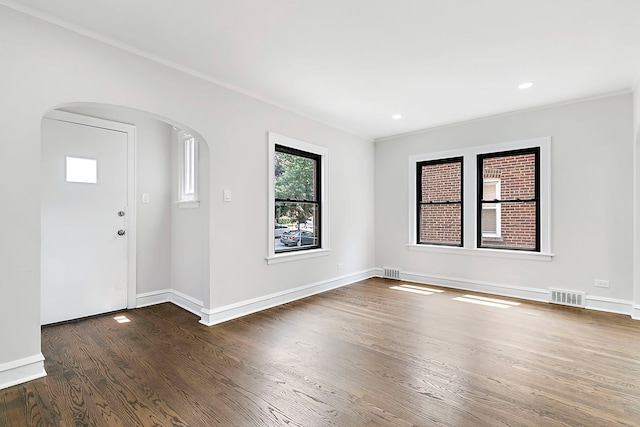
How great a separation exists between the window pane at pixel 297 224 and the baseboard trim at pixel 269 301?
0.61 metres

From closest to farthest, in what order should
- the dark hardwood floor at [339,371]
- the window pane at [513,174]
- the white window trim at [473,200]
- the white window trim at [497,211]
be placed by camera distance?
the dark hardwood floor at [339,371] < the white window trim at [473,200] < the window pane at [513,174] < the white window trim at [497,211]

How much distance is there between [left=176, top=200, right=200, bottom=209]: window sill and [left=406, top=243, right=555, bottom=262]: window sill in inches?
139

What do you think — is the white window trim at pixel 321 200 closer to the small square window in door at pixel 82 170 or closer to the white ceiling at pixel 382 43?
the white ceiling at pixel 382 43

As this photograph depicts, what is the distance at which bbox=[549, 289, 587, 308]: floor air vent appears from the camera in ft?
13.0

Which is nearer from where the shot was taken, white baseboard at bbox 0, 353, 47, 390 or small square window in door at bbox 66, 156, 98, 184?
white baseboard at bbox 0, 353, 47, 390

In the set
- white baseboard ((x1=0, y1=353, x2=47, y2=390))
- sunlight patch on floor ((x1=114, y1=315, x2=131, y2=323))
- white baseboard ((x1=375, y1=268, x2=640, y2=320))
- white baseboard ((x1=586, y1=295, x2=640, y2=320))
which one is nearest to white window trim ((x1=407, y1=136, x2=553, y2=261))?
white baseboard ((x1=375, y1=268, x2=640, y2=320))

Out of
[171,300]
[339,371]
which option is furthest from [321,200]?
[339,371]

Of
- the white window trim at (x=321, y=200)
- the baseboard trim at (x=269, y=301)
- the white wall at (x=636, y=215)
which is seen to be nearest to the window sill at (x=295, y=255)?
the white window trim at (x=321, y=200)

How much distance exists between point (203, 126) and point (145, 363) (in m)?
2.25

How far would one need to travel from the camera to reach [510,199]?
4539mm

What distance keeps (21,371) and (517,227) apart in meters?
5.53

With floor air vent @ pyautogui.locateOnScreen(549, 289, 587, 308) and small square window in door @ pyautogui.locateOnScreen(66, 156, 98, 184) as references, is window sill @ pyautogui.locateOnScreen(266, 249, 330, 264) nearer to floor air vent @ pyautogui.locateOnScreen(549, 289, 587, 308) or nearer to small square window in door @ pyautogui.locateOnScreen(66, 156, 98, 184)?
small square window in door @ pyautogui.locateOnScreen(66, 156, 98, 184)

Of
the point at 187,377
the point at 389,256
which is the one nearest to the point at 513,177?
the point at 389,256

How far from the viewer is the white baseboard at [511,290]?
12.2ft
